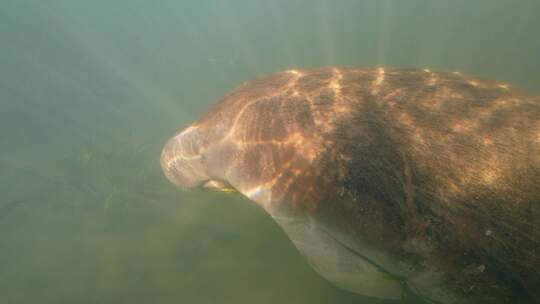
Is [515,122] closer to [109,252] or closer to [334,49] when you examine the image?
[109,252]

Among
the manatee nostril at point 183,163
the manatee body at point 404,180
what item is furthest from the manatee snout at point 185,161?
the manatee body at point 404,180

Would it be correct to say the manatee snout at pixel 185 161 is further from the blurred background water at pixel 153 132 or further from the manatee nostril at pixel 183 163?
the blurred background water at pixel 153 132

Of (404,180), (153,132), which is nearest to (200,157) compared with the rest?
(404,180)

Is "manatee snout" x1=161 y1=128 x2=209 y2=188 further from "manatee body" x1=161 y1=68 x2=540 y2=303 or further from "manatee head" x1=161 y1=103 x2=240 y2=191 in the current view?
"manatee body" x1=161 y1=68 x2=540 y2=303

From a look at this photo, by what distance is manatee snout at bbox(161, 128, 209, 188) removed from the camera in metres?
3.95

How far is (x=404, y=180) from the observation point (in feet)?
7.60

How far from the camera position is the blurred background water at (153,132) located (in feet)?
17.0

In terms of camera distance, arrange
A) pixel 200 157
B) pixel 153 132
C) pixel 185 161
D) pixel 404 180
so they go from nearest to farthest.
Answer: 1. pixel 404 180
2. pixel 200 157
3. pixel 185 161
4. pixel 153 132

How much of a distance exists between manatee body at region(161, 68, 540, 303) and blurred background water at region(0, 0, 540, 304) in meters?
1.87

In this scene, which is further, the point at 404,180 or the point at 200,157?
the point at 200,157

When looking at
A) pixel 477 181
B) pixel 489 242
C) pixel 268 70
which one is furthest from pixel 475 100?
pixel 268 70

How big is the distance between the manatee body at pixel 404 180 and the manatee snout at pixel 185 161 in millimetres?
629

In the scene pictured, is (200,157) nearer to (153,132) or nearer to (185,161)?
(185,161)

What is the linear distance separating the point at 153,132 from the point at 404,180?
15227 millimetres
